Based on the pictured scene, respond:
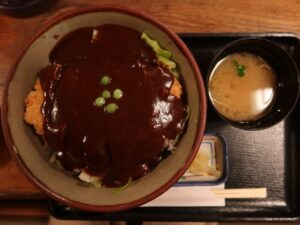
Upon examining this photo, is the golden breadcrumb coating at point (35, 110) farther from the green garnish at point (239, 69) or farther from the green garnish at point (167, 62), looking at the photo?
the green garnish at point (239, 69)

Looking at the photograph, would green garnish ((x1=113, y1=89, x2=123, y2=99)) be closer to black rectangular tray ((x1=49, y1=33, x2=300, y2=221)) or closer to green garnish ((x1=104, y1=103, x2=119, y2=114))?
green garnish ((x1=104, y1=103, x2=119, y2=114))

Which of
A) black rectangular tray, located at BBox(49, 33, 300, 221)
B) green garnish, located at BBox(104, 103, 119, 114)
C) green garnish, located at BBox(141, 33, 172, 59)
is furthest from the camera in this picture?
black rectangular tray, located at BBox(49, 33, 300, 221)

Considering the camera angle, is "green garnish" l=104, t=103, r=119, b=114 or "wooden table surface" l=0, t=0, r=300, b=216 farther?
"wooden table surface" l=0, t=0, r=300, b=216

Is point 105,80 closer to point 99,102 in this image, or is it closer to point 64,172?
point 99,102

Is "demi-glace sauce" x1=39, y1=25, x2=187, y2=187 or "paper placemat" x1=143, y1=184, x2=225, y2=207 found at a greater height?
"demi-glace sauce" x1=39, y1=25, x2=187, y2=187

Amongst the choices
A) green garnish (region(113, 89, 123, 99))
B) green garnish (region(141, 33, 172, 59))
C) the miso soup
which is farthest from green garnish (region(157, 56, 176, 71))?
the miso soup

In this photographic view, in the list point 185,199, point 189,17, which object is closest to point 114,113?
point 185,199
